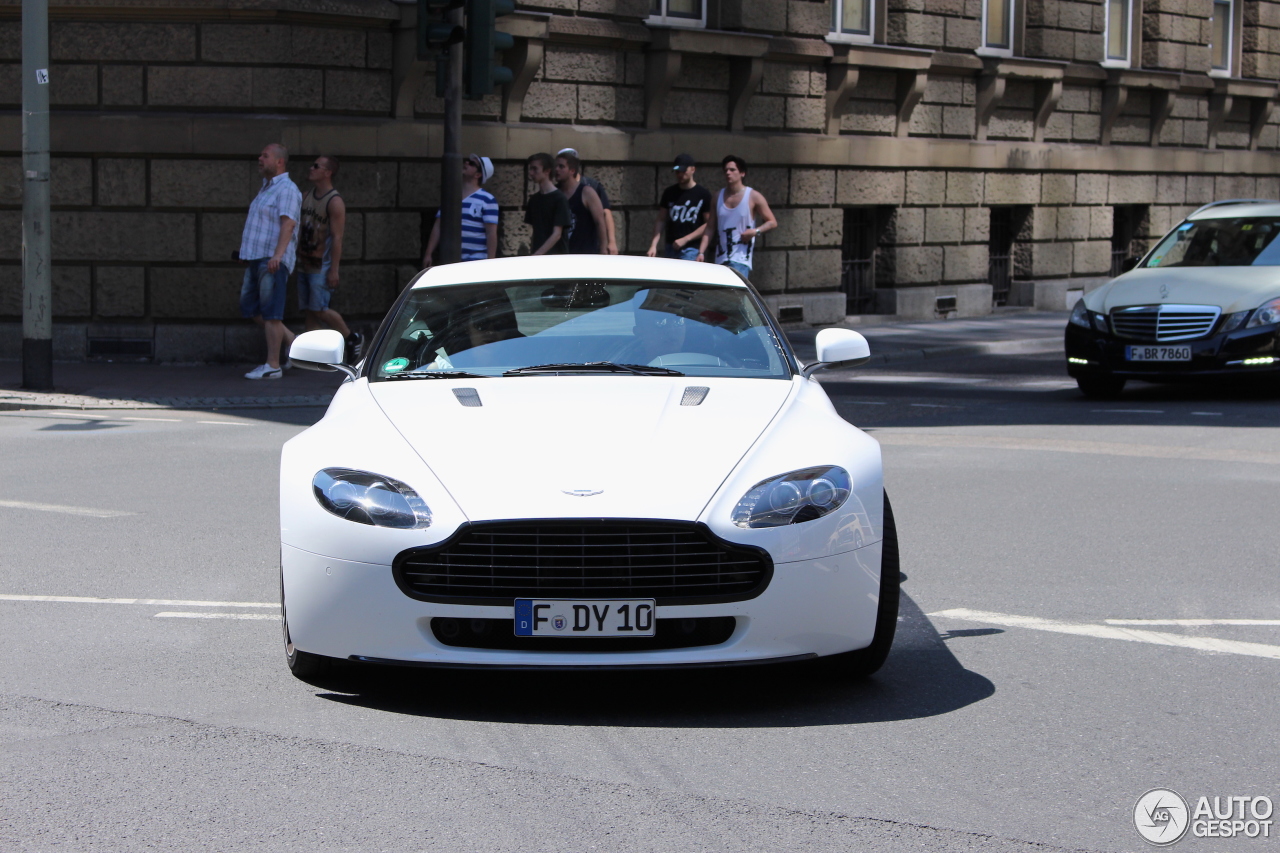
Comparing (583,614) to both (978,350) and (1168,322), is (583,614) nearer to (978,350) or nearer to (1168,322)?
(1168,322)

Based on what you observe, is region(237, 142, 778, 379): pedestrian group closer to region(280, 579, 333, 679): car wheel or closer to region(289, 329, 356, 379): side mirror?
region(289, 329, 356, 379): side mirror

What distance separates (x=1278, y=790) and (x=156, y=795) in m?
2.67

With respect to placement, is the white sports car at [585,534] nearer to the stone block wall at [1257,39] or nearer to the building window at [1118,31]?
the building window at [1118,31]

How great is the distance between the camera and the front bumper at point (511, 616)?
4.77 meters

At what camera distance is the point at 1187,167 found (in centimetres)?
2831

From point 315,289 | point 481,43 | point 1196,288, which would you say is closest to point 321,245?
point 315,289

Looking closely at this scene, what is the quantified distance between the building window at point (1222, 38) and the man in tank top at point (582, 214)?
59.2ft

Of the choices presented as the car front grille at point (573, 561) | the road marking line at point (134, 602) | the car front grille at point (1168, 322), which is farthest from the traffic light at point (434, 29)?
the car front grille at point (573, 561)

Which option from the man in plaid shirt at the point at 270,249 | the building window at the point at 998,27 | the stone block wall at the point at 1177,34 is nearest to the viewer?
the man in plaid shirt at the point at 270,249

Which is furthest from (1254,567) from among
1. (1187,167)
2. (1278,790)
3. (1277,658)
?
(1187,167)

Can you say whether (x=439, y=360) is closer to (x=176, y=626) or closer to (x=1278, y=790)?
(x=176, y=626)

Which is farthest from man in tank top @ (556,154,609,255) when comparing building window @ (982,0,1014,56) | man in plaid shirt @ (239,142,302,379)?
building window @ (982,0,1014,56)

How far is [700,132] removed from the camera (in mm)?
20203

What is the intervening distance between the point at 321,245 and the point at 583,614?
11.0m
